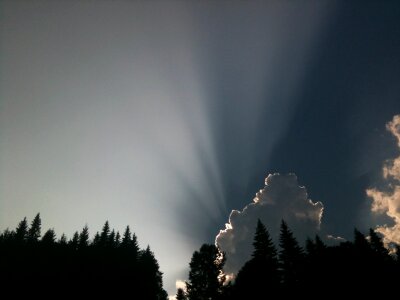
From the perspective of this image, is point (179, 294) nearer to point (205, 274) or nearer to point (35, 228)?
point (205, 274)

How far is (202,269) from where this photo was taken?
41.3 m

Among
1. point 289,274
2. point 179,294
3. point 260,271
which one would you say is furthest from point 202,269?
point 179,294

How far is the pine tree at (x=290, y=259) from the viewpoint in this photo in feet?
157

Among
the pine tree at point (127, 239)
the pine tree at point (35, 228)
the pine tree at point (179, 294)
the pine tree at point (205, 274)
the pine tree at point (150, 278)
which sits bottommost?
the pine tree at point (205, 274)

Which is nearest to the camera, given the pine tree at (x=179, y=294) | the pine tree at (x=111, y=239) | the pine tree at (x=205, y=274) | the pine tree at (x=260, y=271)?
the pine tree at (x=205, y=274)

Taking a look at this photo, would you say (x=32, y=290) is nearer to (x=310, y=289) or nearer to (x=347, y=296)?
(x=310, y=289)

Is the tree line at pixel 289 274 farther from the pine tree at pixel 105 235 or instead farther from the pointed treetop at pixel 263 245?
the pine tree at pixel 105 235

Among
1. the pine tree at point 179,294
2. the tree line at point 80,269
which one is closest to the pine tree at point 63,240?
the tree line at point 80,269

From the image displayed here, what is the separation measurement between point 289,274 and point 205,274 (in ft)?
53.8

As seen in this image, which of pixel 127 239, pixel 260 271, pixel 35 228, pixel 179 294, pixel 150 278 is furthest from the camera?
pixel 35 228

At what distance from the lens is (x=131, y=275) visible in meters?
77.6

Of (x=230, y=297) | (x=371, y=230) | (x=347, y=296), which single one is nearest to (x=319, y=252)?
(x=347, y=296)

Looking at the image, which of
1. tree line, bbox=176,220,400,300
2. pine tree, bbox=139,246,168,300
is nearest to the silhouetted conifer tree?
pine tree, bbox=139,246,168,300

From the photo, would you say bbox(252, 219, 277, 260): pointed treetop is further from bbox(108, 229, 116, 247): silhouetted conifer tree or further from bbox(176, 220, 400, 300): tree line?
bbox(108, 229, 116, 247): silhouetted conifer tree
